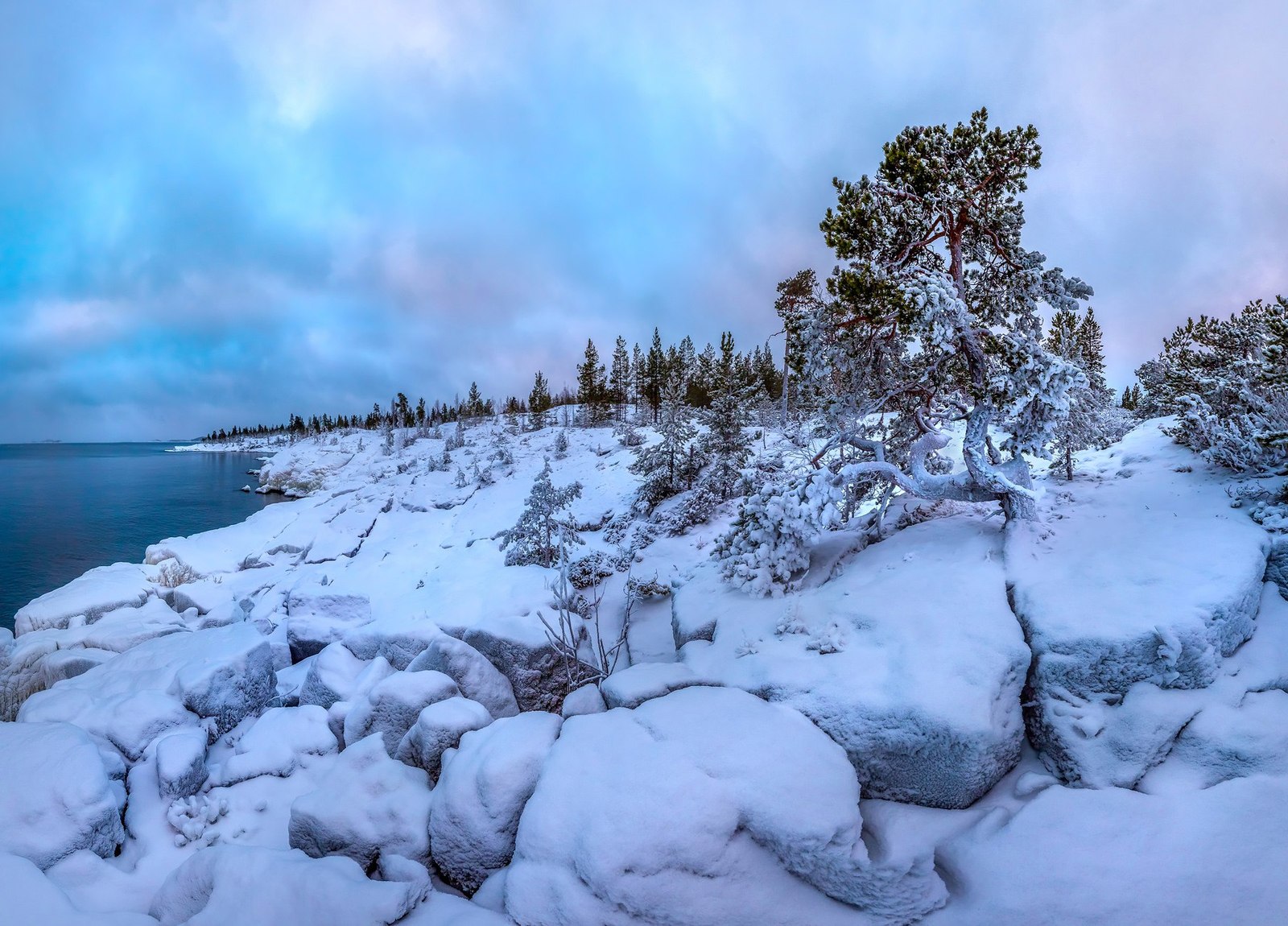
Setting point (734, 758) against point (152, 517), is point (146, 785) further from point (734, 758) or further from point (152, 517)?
point (152, 517)

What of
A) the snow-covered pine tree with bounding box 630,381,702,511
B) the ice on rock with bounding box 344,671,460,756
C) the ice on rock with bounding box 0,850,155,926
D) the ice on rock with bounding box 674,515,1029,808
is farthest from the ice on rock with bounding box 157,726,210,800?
the snow-covered pine tree with bounding box 630,381,702,511

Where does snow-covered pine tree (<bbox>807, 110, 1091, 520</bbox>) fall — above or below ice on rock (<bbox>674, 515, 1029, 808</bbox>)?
above

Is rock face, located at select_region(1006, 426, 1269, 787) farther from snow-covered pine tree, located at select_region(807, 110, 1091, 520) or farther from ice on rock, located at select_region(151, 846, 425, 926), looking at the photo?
ice on rock, located at select_region(151, 846, 425, 926)

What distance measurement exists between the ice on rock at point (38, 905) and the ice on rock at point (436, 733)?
3061 mm

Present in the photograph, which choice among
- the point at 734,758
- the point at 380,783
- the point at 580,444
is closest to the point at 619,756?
the point at 734,758

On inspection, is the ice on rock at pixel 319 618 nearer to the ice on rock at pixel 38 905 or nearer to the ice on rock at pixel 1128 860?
the ice on rock at pixel 38 905

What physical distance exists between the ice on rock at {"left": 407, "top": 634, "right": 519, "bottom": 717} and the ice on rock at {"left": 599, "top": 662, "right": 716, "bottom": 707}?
274cm

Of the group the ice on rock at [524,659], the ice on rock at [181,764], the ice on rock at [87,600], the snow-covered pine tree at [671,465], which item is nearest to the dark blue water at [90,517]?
the ice on rock at [87,600]

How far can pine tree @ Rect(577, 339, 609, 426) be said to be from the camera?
221ft

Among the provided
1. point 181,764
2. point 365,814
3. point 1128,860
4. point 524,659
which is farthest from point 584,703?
point 181,764

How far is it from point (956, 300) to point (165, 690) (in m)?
17.1

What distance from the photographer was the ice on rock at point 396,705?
28.9 ft

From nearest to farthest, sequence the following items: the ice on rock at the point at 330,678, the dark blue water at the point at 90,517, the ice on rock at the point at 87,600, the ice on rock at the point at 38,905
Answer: the ice on rock at the point at 38,905 < the ice on rock at the point at 330,678 < the ice on rock at the point at 87,600 < the dark blue water at the point at 90,517

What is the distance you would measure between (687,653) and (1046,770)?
5.11 m
